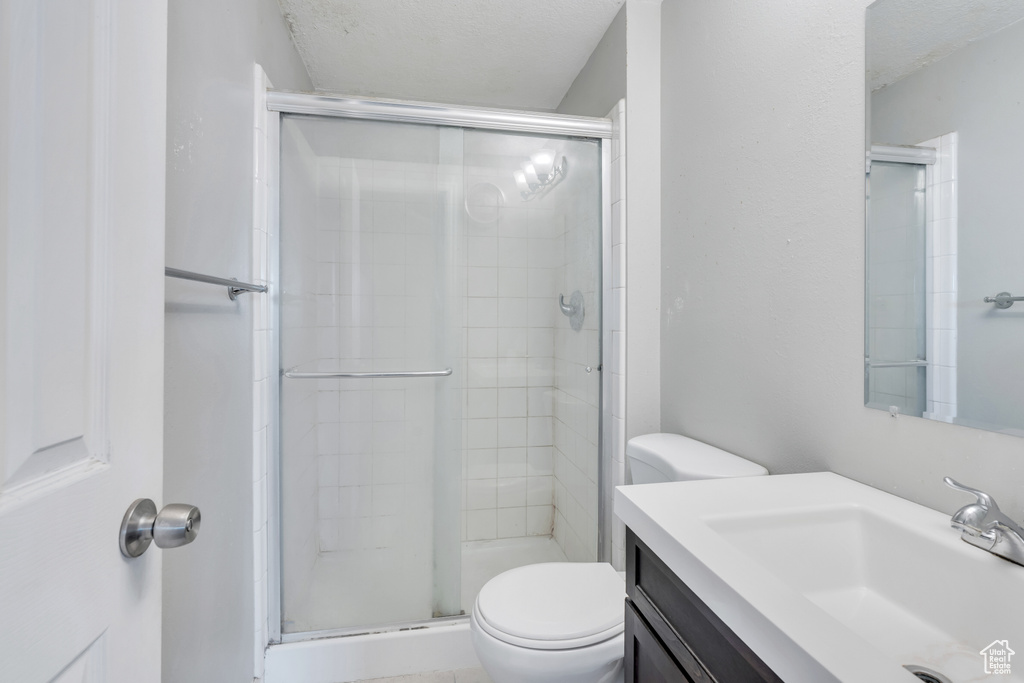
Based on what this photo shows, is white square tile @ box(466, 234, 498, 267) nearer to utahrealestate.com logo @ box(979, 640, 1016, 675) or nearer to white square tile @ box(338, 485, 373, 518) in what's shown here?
white square tile @ box(338, 485, 373, 518)

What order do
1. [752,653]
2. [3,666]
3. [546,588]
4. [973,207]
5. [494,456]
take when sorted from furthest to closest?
[494,456]
[546,588]
[973,207]
[752,653]
[3,666]

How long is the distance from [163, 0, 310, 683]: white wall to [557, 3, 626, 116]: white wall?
1.19 meters

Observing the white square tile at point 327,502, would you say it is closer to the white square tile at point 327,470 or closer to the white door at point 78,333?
the white square tile at point 327,470

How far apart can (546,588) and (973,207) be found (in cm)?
121

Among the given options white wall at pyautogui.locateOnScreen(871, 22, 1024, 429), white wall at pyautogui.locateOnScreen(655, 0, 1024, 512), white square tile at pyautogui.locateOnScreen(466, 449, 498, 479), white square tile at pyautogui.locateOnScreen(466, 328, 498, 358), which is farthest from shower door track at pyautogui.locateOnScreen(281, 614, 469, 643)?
white wall at pyautogui.locateOnScreen(871, 22, 1024, 429)

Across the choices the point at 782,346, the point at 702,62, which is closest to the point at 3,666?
the point at 782,346

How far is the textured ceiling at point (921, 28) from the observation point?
2.26ft

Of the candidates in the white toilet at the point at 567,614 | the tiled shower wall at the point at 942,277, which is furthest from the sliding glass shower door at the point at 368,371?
the tiled shower wall at the point at 942,277

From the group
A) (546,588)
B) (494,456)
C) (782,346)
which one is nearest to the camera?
(782,346)

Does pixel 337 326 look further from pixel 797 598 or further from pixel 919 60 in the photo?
pixel 919 60

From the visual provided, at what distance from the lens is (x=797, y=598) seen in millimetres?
513

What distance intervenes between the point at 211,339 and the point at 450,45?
150 cm

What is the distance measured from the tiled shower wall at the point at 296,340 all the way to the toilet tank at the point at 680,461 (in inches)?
44.0

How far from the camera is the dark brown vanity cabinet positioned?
546mm
